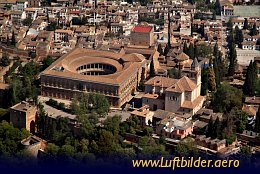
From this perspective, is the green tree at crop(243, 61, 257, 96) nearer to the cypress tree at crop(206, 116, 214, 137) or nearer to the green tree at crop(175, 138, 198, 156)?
the cypress tree at crop(206, 116, 214, 137)

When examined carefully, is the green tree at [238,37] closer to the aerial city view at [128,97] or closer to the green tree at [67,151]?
the aerial city view at [128,97]

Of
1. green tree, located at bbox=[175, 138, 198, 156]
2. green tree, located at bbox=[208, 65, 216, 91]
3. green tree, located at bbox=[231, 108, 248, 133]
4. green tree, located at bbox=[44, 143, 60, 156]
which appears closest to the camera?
green tree, located at bbox=[175, 138, 198, 156]

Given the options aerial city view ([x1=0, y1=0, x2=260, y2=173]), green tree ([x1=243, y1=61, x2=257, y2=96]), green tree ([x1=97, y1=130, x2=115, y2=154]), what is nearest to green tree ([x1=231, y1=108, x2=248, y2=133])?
aerial city view ([x1=0, y1=0, x2=260, y2=173])

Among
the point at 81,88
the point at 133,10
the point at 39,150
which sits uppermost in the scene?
the point at 133,10

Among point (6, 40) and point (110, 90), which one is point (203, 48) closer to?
point (110, 90)

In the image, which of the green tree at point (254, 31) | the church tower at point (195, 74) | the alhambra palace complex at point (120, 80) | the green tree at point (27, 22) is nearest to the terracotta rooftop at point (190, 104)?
the alhambra palace complex at point (120, 80)

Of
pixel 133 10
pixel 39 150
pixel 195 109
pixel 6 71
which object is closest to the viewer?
pixel 39 150

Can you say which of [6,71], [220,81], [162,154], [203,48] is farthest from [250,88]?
[6,71]

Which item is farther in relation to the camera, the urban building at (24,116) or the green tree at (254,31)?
the green tree at (254,31)
